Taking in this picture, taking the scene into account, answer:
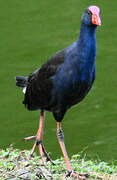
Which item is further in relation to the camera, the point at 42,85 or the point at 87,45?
the point at 42,85

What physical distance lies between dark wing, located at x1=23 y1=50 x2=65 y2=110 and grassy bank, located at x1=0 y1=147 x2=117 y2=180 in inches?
18.5

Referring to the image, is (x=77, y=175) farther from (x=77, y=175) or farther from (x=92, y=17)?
(x=92, y=17)

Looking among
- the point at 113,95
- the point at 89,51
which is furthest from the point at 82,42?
the point at 113,95

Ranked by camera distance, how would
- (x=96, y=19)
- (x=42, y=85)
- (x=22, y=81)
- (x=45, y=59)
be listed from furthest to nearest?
(x=45, y=59)
(x=22, y=81)
(x=42, y=85)
(x=96, y=19)

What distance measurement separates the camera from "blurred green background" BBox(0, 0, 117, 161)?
9.92 m

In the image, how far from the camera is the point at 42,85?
652cm

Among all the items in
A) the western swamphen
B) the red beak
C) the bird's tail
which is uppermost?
the red beak

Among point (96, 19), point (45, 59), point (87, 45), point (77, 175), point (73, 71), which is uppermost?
point (96, 19)

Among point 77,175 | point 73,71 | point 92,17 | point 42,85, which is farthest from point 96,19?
point 77,175

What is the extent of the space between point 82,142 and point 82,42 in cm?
380

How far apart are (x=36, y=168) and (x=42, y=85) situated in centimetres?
78

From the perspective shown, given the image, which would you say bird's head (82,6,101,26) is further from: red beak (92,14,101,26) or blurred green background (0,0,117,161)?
blurred green background (0,0,117,161)

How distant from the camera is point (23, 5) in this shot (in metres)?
16.1

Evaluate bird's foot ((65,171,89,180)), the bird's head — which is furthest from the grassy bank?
the bird's head
